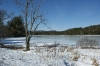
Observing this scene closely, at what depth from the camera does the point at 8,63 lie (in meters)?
4.91

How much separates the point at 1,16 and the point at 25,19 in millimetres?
19571

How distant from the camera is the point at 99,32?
403ft

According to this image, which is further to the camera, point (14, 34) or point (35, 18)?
point (14, 34)

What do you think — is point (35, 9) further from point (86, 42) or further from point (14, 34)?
point (14, 34)

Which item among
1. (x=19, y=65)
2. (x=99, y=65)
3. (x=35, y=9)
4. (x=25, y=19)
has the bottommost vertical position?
(x=99, y=65)

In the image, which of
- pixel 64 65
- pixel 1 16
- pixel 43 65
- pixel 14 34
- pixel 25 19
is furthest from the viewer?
pixel 14 34

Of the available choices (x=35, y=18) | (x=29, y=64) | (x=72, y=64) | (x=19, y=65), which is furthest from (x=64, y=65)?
(x=35, y=18)

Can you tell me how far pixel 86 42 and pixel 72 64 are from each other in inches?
659

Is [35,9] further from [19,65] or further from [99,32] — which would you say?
[99,32]

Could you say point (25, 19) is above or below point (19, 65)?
above

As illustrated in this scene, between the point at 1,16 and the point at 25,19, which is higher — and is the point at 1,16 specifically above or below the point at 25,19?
above

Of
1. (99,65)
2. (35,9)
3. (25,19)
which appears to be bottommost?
(99,65)

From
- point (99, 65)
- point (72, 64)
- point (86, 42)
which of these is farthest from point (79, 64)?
point (86, 42)

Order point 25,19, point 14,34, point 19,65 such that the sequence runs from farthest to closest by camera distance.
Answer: point 14,34 < point 25,19 < point 19,65
